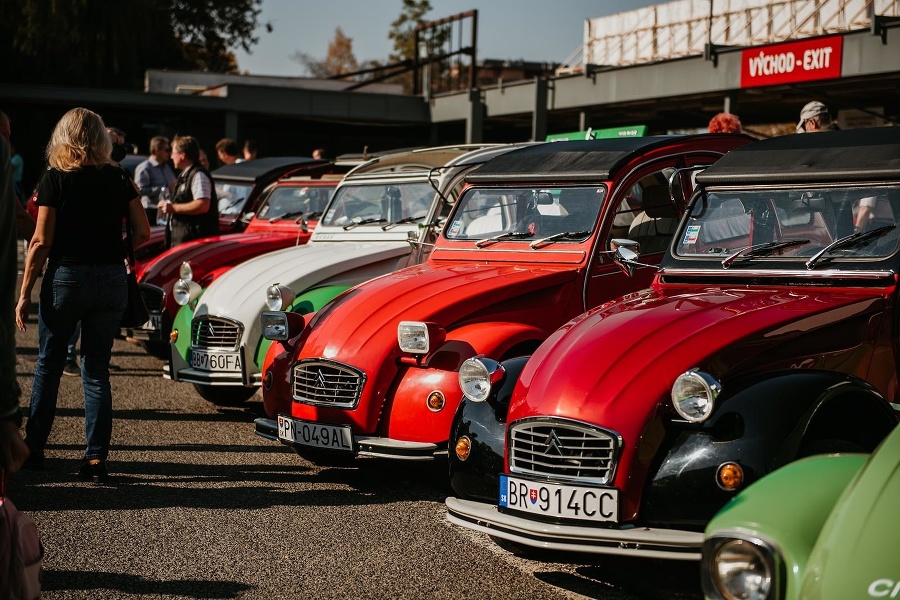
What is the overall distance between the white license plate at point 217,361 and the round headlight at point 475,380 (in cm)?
348

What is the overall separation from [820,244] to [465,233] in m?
2.90

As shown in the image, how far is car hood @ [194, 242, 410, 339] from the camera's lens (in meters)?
8.33

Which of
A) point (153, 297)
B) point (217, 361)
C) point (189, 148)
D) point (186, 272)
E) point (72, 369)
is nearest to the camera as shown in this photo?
point (217, 361)

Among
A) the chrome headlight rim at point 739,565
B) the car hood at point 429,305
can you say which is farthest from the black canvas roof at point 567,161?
the chrome headlight rim at point 739,565

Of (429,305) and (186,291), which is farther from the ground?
(429,305)

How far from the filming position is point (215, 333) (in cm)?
848

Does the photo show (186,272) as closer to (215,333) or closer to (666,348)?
(215,333)

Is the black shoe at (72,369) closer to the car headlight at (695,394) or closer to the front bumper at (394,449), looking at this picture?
the front bumper at (394,449)

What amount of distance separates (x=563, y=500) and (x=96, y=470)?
10.6 ft

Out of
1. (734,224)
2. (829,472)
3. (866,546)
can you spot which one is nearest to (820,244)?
(734,224)

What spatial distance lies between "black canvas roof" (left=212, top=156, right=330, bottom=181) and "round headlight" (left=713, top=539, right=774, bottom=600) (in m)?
10.4

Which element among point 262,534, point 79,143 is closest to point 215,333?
point 79,143

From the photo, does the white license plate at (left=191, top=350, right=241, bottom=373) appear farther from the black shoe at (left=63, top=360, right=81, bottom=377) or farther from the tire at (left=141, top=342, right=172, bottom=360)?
the tire at (left=141, top=342, right=172, bottom=360)

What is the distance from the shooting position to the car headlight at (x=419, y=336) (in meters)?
6.08
